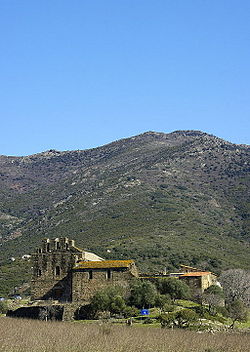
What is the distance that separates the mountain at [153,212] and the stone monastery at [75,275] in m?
28.2

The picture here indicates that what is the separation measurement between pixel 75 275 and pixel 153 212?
75.5 metres

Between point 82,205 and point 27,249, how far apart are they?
26.1 metres

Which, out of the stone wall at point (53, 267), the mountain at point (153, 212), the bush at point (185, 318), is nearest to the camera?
the bush at point (185, 318)

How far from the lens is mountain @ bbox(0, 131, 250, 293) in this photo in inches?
4085

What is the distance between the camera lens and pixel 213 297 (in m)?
55.0

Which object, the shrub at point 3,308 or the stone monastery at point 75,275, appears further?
the shrub at point 3,308

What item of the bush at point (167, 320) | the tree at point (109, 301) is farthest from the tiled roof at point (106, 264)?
the bush at point (167, 320)

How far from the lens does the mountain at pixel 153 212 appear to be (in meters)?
Result: 104

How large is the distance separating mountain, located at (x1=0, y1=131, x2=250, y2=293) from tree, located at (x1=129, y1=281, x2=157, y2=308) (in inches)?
1320

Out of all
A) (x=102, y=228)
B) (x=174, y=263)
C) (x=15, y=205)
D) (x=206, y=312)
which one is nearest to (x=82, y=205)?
(x=102, y=228)

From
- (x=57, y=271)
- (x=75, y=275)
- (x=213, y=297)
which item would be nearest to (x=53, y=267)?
(x=57, y=271)

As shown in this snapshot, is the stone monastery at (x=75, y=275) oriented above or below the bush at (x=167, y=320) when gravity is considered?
above

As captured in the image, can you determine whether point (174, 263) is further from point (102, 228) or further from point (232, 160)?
point (232, 160)

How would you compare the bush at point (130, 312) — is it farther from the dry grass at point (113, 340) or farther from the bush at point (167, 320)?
the dry grass at point (113, 340)
